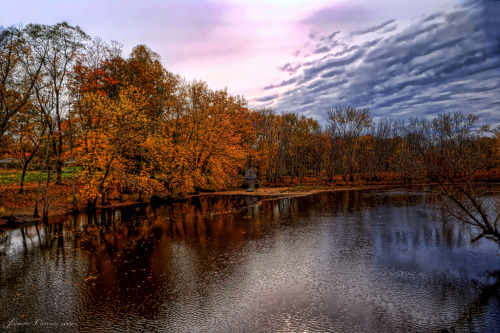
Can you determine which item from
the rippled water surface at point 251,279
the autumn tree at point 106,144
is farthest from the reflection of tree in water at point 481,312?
the autumn tree at point 106,144

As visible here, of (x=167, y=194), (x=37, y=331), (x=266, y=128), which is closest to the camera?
(x=37, y=331)

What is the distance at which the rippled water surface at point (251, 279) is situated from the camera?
744 cm

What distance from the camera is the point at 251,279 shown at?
10.1 metres

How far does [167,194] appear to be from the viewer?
111 feet

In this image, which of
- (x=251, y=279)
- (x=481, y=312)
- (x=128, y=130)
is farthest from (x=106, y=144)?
(x=481, y=312)

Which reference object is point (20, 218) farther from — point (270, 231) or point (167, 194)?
point (270, 231)

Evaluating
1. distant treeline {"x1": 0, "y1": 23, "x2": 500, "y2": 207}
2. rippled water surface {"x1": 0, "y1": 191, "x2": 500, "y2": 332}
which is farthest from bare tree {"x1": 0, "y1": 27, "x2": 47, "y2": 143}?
rippled water surface {"x1": 0, "y1": 191, "x2": 500, "y2": 332}

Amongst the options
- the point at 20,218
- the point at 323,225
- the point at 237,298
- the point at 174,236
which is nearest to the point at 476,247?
the point at 323,225

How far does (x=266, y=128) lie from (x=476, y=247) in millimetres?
49303

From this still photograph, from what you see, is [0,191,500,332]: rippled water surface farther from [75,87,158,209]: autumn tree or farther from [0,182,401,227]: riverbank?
[75,87,158,209]: autumn tree

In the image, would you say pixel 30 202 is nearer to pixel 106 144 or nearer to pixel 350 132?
pixel 106 144

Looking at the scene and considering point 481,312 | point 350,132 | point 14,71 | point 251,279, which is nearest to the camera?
point 481,312

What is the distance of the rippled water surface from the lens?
293 inches

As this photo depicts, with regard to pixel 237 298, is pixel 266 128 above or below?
above
